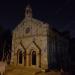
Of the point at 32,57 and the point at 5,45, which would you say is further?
the point at 5,45

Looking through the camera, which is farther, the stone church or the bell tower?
the bell tower

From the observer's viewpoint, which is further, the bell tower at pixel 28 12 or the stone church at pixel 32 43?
the bell tower at pixel 28 12

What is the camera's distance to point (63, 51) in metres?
36.2

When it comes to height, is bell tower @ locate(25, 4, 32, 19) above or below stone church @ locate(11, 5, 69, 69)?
above

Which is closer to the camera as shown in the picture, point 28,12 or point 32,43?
point 32,43

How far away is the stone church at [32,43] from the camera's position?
30.5 metres

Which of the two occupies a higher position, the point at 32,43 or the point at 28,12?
the point at 28,12

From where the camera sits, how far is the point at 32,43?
105 ft

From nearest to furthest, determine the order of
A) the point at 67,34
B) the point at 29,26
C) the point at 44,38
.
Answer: the point at 44,38 < the point at 29,26 < the point at 67,34

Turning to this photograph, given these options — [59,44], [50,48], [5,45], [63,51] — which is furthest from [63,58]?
[5,45]

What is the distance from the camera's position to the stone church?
30.5m

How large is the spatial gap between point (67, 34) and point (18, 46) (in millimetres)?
11917

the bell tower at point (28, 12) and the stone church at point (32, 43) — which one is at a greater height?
the bell tower at point (28, 12)

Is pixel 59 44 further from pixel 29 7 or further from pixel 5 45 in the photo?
pixel 5 45
